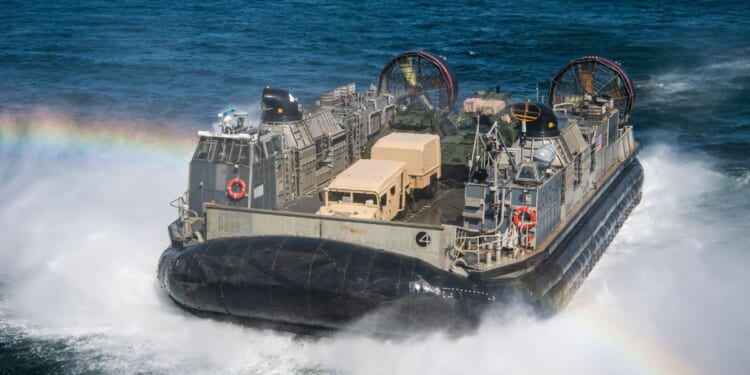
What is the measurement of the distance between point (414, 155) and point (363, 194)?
252 cm

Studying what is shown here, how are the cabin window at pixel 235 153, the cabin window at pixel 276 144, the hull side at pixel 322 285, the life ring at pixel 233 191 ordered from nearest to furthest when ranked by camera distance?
the hull side at pixel 322 285 < the life ring at pixel 233 191 < the cabin window at pixel 235 153 < the cabin window at pixel 276 144

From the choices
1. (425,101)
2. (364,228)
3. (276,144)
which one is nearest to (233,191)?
(276,144)

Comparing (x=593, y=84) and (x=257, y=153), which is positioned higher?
(x=593, y=84)

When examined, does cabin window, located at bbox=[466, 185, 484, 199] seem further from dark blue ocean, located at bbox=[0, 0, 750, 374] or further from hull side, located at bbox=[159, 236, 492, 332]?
dark blue ocean, located at bbox=[0, 0, 750, 374]

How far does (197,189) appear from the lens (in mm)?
18219

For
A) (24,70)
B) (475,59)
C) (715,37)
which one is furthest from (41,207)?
(715,37)

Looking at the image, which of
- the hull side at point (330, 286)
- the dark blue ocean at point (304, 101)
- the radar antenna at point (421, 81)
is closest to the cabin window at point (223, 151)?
the hull side at point (330, 286)

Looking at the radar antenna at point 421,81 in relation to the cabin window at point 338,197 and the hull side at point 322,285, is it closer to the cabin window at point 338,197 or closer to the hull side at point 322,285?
the cabin window at point 338,197

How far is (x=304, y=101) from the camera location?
3447 centimetres

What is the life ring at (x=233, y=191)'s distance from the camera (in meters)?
17.9

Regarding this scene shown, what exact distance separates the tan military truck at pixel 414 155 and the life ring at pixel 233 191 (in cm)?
327

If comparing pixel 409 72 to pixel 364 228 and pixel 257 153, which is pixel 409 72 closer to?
pixel 257 153

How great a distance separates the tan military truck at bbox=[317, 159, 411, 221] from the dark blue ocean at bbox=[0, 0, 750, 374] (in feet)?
8.24

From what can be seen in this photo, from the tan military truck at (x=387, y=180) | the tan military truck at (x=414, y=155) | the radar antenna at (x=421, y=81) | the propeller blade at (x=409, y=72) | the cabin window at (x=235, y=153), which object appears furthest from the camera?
the propeller blade at (x=409, y=72)
